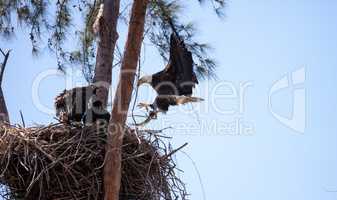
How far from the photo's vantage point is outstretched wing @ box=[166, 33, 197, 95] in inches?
238

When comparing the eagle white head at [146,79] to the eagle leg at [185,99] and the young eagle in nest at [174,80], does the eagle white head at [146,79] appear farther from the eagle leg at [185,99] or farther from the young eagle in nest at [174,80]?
the eagle leg at [185,99]

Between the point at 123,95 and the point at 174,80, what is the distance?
154 cm

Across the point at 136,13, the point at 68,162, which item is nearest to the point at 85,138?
the point at 68,162

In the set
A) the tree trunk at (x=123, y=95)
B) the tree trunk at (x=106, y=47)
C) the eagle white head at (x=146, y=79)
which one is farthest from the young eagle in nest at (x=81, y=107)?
the tree trunk at (x=123, y=95)

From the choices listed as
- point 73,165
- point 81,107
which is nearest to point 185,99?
point 81,107

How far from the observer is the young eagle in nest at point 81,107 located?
539cm

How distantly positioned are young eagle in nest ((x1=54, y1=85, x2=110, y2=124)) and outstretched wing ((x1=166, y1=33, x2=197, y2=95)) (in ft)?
2.41

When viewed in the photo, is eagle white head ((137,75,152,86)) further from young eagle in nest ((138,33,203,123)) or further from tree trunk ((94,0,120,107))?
tree trunk ((94,0,120,107))

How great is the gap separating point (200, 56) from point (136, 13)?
195cm

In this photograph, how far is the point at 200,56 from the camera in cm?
653

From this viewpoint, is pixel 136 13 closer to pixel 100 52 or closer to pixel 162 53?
pixel 100 52

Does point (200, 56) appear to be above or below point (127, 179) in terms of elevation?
above

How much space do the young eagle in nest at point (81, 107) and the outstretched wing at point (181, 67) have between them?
0.73m

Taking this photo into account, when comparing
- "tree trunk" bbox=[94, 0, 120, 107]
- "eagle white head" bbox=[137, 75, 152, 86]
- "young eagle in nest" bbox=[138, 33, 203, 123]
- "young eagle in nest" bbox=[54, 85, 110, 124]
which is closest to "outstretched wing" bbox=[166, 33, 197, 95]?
"young eagle in nest" bbox=[138, 33, 203, 123]
